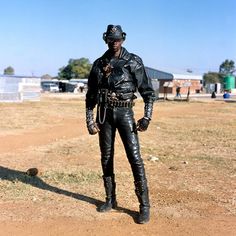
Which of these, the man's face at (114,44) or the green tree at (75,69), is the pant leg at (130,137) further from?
the green tree at (75,69)

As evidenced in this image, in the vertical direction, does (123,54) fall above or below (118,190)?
above

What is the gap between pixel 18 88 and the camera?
3231 cm

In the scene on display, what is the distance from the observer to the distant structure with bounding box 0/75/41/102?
3123 cm

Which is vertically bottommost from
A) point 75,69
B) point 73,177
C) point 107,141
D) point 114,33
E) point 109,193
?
point 73,177

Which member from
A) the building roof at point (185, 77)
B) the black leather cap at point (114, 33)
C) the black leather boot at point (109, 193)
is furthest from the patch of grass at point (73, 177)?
the building roof at point (185, 77)

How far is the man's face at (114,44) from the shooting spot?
15.5ft

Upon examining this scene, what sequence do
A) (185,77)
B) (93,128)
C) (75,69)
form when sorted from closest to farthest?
(93,128), (185,77), (75,69)

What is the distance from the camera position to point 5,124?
1508 cm

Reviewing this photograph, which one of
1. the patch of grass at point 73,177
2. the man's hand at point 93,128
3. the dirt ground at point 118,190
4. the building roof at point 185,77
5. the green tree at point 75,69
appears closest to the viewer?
the dirt ground at point 118,190

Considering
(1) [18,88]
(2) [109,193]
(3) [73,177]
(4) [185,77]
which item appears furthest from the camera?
(4) [185,77]

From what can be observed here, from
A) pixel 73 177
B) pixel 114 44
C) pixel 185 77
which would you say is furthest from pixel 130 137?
pixel 185 77

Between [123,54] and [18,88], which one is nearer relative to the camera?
[123,54]

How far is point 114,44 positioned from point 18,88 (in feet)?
93.7

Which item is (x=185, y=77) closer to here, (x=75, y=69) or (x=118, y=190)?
(x=75, y=69)
